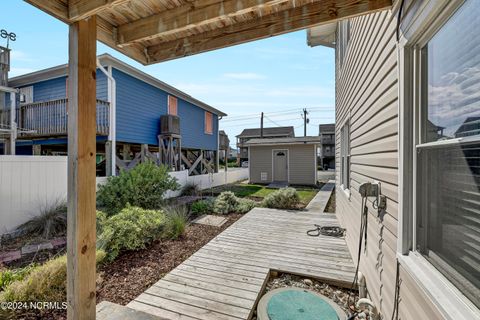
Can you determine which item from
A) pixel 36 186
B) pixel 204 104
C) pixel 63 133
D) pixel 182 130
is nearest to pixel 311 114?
pixel 204 104

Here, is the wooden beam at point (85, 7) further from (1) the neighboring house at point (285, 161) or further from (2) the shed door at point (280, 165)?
(2) the shed door at point (280, 165)

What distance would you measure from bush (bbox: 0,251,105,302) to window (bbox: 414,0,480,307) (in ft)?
10.9

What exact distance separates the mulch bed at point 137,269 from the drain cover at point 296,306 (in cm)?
150

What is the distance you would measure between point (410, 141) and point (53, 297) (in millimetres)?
3554

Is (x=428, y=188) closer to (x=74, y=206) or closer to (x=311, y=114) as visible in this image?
(x=74, y=206)

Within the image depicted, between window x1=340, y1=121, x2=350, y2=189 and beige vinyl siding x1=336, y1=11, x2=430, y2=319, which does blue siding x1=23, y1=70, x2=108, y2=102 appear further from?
beige vinyl siding x1=336, y1=11, x2=430, y2=319

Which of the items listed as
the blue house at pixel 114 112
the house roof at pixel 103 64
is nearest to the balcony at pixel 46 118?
the blue house at pixel 114 112

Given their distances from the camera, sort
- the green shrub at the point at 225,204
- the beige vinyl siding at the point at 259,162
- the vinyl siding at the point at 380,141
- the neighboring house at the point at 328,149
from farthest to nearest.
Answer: the neighboring house at the point at 328,149 < the beige vinyl siding at the point at 259,162 < the green shrub at the point at 225,204 < the vinyl siding at the point at 380,141

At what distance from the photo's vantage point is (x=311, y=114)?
34.7m

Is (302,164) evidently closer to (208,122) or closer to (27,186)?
(208,122)

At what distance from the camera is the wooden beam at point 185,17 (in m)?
1.56

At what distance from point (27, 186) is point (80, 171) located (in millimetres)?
5008

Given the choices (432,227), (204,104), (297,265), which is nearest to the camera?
(432,227)

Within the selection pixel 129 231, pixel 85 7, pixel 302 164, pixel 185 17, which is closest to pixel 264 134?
pixel 302 164
